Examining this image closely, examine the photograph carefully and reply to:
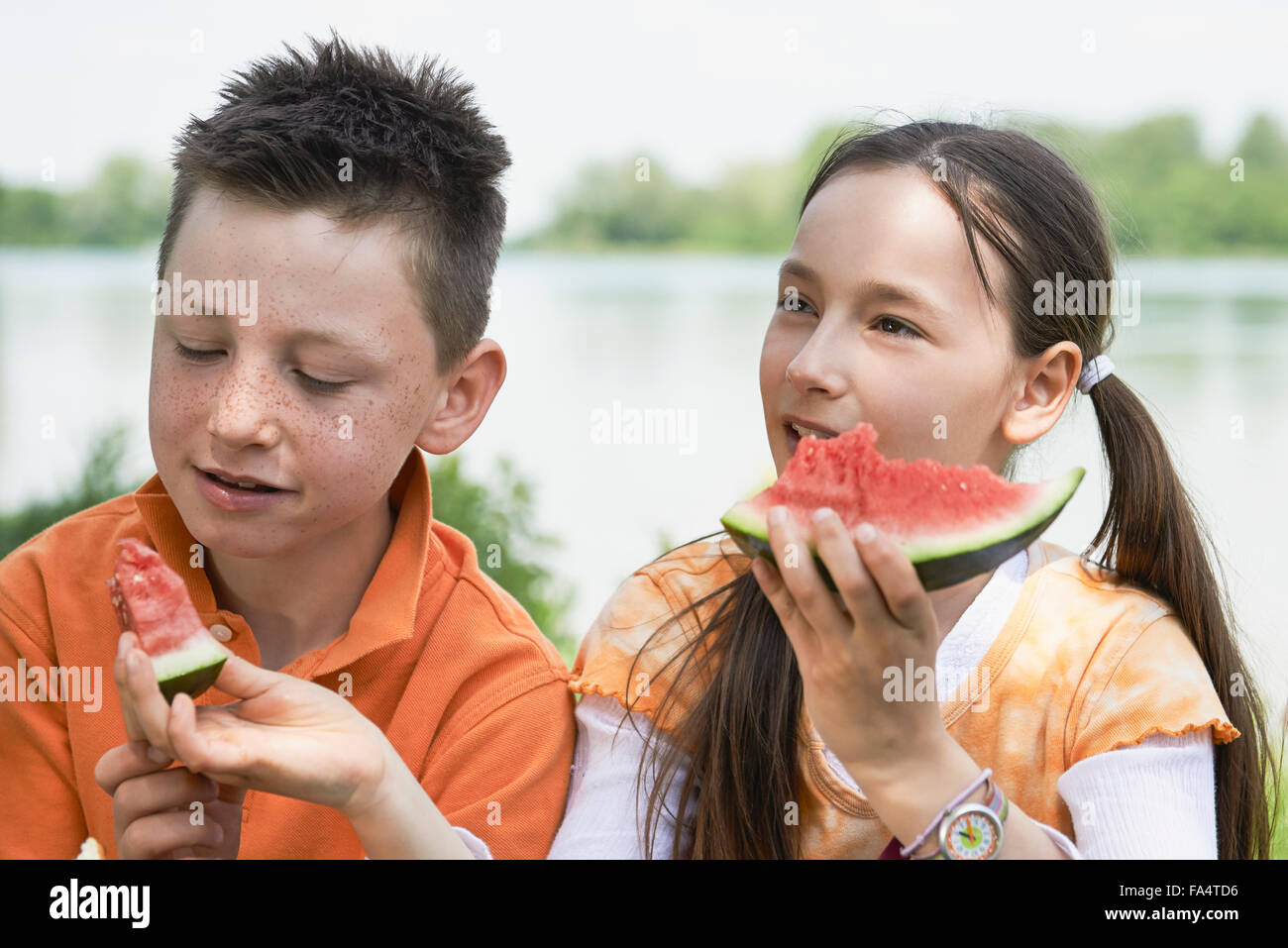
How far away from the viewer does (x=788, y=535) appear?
1.63 metres

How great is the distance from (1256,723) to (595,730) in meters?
1.32

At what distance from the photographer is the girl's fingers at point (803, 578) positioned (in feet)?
5.34

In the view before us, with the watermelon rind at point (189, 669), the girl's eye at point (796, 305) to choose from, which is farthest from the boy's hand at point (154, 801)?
the girl's eye at point (796, 305)

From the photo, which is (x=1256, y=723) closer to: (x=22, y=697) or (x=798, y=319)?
(x=798, y=319)

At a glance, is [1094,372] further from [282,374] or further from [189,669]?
[189,669]

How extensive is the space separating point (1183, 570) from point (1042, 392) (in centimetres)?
45

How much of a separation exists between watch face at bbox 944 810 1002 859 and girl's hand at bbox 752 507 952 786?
0.12m

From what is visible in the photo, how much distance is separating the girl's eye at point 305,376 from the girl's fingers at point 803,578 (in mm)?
840

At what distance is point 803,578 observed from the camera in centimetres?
167

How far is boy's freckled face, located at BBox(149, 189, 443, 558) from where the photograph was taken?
6.45 ft

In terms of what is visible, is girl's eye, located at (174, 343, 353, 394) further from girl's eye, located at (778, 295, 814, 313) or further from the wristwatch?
the wristwatch

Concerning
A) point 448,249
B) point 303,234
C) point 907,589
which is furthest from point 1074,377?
point 303,234

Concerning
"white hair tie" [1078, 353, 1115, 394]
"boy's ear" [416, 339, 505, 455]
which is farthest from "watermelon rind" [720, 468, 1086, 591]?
"boy's ear" [416, 339, 505, 455]

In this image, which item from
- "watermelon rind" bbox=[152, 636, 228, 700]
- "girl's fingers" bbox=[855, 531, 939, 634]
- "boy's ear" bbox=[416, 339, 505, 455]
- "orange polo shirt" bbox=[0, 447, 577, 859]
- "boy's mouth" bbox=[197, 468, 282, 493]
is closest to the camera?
"girl's fingers" bbox=[855, 531, 939, 634]
